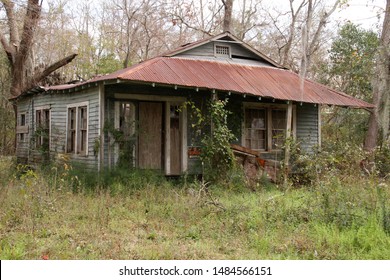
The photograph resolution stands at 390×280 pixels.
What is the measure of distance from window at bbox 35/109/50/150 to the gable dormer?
5510mm

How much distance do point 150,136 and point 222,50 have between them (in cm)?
433

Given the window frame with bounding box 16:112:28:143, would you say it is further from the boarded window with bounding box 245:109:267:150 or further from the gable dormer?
the boarded window with bounding box 245:109:267:150

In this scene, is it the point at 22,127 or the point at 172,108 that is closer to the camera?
the point at 172,108

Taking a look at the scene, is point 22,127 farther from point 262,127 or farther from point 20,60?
point 262,127

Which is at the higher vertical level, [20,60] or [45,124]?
[20,60]

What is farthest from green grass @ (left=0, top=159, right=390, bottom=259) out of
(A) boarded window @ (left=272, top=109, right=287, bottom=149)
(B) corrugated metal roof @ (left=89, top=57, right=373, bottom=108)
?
(A) boarded window @ (left=272, top=109, right=287, bottom=149)

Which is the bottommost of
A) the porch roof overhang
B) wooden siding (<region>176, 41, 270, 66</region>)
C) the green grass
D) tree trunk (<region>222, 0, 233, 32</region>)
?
the green grass

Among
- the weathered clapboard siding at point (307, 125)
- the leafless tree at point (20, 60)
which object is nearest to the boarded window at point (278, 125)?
the weathered clapboard siding at point (307, 125)

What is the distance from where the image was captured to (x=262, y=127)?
15.5 metres

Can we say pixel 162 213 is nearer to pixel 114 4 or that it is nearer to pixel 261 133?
pixel 261 133

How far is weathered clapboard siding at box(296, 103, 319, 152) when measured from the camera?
16.3 meters

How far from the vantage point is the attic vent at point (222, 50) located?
1551 cm

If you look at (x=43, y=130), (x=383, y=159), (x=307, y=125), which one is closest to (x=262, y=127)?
(x=307, y=125)

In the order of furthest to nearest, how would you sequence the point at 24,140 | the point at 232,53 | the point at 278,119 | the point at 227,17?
1. the point at 227,17
2. the point at 24,140
3. the point at 278,119
4. the point at 232,53
